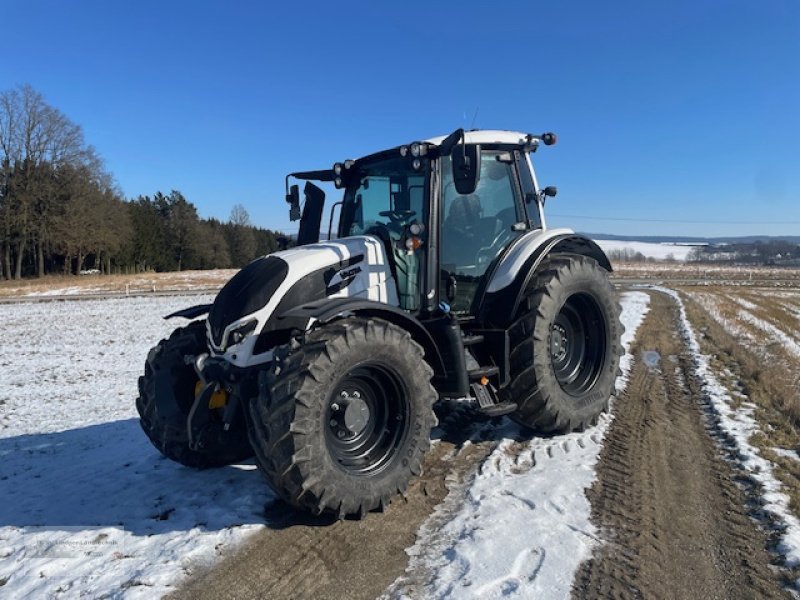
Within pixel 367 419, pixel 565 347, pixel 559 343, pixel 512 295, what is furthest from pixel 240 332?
pixel 565 347

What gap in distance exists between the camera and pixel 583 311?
5820 millimetres

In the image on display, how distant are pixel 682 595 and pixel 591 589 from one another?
0.43 m

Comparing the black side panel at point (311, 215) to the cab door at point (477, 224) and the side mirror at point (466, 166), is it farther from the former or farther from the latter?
the side mirror at point (466, 166)

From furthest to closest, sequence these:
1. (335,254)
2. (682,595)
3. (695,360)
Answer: (695,360), (335,254), (682,595)

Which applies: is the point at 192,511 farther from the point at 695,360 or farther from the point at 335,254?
the point at 695,360

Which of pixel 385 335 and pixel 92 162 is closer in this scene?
pixel 385 335

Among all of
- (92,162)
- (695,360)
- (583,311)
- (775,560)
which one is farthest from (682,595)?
(92,162)

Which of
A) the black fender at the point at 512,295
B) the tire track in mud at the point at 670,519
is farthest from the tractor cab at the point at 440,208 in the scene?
the tire track in mud at the point at 670,519

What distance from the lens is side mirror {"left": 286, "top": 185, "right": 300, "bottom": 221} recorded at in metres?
5.73

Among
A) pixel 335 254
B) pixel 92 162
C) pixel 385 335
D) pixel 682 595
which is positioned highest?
pixel 92 162

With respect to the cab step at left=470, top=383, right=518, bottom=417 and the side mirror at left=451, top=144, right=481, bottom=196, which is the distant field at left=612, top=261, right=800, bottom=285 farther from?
the side mirror at left=451, top=144, right=481, bottom=196

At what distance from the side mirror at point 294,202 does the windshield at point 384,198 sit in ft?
1.70

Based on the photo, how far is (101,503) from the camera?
13.4 feet

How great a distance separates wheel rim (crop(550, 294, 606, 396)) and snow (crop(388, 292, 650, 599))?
0.89m
